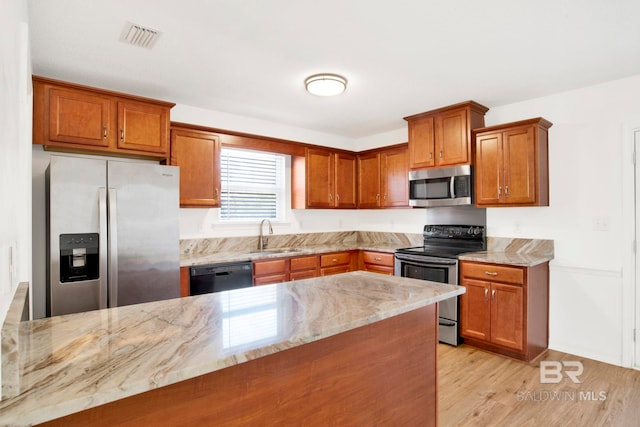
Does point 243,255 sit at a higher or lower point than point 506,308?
higher

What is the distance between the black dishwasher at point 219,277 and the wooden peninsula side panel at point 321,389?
2.14 m

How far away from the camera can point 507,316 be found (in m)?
3.20

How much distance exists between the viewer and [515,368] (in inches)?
119

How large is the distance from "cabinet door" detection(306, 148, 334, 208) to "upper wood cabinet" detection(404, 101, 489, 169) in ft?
3.69

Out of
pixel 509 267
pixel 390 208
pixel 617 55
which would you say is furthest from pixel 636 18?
pixel 390 208

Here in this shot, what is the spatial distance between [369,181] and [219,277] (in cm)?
251

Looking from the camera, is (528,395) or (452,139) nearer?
(528,395)

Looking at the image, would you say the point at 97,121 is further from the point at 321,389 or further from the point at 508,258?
the point at 508,258

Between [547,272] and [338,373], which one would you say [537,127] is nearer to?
[547,272]

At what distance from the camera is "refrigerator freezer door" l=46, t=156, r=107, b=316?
2543 mm

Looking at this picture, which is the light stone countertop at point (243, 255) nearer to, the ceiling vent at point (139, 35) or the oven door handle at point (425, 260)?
the oven door handle at point (425, 260)

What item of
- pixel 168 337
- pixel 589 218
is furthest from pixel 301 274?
pixel 168 337

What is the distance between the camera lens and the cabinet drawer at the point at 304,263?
399 centimetres

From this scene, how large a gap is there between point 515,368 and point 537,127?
7.06ft
